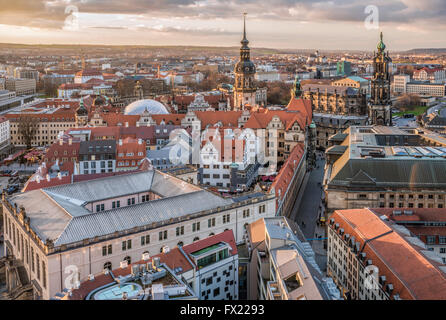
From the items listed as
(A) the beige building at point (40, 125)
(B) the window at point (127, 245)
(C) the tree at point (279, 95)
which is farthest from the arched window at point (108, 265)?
(C) the tree at point (279, 95)

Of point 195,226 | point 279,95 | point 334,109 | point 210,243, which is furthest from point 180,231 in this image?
point 279,95

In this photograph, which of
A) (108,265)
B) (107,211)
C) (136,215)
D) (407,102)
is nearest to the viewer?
(108,265)

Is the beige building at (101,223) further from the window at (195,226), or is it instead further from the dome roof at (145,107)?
the dome roof at (145,107)

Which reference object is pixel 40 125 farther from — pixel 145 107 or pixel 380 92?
pixel 380 92

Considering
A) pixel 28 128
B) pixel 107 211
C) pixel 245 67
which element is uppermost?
pixel 245 67

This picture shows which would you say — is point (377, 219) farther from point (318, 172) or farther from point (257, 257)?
point (318, 172)

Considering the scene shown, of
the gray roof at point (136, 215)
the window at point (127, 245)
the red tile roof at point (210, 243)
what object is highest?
the gray roof at point (136, 215)
